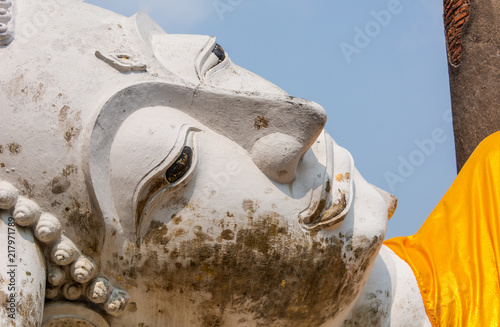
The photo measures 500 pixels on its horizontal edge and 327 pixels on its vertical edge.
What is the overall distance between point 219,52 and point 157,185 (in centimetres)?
57

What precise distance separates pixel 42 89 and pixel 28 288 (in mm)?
556

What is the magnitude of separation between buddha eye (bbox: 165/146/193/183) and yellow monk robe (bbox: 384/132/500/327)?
3.52 ft

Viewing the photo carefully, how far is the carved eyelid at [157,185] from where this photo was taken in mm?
2039

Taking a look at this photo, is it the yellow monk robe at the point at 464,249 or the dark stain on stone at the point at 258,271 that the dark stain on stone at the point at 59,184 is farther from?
the yellow monk robe at the point at 464,249

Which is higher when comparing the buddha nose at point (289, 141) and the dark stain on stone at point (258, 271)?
the buddha nose at point (289, 141)

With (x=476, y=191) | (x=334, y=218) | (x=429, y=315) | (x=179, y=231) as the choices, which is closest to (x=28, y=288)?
(x=179, y=231)

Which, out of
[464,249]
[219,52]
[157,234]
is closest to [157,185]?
[157,234]

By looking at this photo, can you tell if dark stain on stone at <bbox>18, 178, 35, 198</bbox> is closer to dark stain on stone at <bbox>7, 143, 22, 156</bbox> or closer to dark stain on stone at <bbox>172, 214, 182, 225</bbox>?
dark stain on stone at <bbox>7, 143, 22, 156</bbox>

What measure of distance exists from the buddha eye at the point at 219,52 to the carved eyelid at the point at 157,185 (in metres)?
0.40

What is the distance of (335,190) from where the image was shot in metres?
2.26

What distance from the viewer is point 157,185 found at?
206cm

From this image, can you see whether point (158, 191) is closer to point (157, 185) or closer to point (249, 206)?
point (157, 185)

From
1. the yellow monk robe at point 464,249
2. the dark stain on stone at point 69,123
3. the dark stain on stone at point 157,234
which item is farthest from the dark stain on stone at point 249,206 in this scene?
the yellow monk robe at point 464,249

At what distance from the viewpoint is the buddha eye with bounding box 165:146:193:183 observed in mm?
2053
